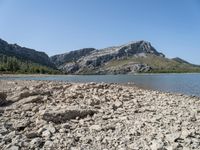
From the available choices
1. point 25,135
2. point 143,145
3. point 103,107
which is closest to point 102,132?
point 143,145

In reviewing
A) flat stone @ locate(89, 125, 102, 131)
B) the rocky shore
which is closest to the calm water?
the rocky shore

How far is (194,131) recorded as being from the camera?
12.1 meters

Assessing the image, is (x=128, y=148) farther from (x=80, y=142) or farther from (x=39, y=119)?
(x=39, y=119)

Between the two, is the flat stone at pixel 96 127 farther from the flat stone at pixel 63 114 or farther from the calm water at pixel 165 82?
the calm water at pixel 165 82

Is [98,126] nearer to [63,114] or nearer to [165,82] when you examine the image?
[63,114]

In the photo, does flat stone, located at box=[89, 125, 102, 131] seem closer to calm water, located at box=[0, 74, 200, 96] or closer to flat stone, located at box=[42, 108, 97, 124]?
flat stone, located at box=[42, 108, 97, 124]

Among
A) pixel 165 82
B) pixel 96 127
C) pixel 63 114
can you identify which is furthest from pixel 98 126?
pixel 165 82

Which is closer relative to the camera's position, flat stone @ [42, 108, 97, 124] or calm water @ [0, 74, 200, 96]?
flat stone @ [42, 108, 97, 124]

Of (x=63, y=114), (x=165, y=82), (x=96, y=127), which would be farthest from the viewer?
(x=165, y=82)

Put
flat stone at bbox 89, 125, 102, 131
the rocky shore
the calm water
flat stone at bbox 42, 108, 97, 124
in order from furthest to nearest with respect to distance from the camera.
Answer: the calm water
flat stone at bbox 42, 108, 97, 124
flat stone at bbox 89, 125, 102, 131
the rocky shore

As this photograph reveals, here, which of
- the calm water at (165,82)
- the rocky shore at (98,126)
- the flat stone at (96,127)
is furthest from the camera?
the calm water at (165,82)

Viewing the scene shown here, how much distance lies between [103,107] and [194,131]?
20.2 feet

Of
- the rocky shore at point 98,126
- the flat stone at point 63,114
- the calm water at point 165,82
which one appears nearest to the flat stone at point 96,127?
the rocky shore at point 98,126

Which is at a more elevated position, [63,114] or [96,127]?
[63,114]
